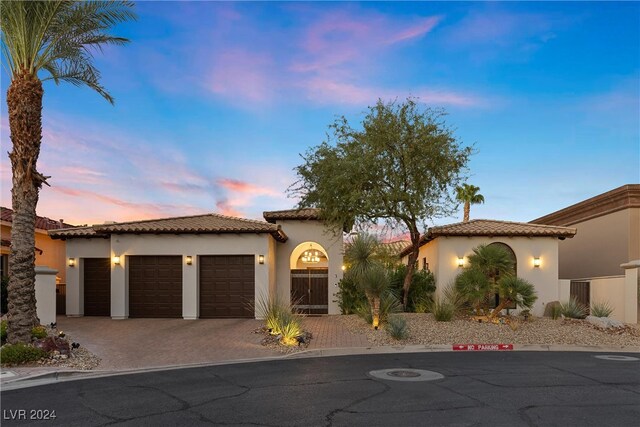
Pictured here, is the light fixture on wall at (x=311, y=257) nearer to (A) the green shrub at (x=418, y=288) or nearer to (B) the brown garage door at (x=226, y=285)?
A: (A) the green shrub at (x=418, y=288)

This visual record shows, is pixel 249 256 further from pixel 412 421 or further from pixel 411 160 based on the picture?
pixel 412 421

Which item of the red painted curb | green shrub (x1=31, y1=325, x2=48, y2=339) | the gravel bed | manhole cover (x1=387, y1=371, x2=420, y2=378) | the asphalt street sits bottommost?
the red painted curb

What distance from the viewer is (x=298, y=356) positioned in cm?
1375

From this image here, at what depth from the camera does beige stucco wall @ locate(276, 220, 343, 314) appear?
2461 centimetres

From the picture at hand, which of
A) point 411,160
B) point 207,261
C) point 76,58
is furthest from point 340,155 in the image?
point 76,58

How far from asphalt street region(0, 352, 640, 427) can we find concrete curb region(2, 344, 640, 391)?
1.66 ft

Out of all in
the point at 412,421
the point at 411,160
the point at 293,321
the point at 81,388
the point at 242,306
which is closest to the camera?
the point at 412,421

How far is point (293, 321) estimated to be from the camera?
51.7 feet

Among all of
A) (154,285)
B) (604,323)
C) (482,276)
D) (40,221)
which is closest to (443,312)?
(482,276)

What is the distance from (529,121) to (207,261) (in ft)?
48.4

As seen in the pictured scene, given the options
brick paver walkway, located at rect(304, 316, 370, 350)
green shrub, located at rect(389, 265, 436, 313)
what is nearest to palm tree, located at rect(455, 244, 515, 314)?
green shrub, located at rect(389, 265, 436, 313)

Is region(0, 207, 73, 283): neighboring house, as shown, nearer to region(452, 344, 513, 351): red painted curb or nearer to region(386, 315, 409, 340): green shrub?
region(386, 315, 409, 340): green shrub

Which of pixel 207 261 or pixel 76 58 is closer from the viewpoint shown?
pixel 76 58

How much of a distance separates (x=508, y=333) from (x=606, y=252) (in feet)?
42.0
